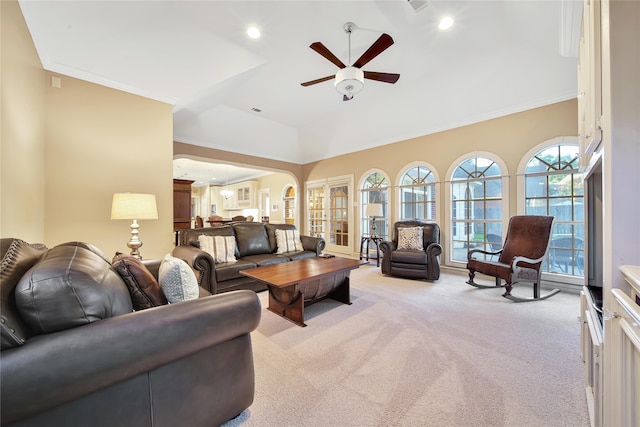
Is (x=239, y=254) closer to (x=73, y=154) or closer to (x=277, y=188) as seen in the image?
(x=73, y=154)

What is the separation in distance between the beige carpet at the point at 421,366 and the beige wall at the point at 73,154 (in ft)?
7.65

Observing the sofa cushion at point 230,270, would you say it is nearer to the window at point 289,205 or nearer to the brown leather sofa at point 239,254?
the brown leather sofa at point 239,254

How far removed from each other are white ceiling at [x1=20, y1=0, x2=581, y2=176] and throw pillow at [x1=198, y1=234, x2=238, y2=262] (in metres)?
2.17

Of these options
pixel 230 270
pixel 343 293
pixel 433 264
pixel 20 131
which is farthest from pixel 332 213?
pixel 20 131

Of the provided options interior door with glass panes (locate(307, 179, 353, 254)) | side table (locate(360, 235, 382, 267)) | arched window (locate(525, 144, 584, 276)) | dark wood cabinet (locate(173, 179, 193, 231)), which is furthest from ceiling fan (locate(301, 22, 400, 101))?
dark wood cabinet (locate(173, 179, 193, 231))

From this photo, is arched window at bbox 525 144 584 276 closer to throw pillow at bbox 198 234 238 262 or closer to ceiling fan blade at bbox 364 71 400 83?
ceiling fan blade at bbox 364 71 400 83

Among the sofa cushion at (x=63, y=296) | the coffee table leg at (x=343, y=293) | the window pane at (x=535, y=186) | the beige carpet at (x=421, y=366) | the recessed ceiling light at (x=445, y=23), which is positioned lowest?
the beige carpet at (x=421, y=366)

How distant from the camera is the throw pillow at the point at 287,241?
425cm

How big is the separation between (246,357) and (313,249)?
120 inches

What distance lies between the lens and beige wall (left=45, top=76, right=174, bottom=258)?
2.87 metres

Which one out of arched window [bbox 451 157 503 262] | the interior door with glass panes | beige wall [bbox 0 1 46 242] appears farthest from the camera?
the interior door with glass panes

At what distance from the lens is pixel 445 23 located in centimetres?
289

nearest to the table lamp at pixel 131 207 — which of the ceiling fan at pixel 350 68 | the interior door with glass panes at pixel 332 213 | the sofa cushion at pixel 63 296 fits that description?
the sofa cushion at pixel 63 296

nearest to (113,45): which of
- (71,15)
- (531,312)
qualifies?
(71,15)
